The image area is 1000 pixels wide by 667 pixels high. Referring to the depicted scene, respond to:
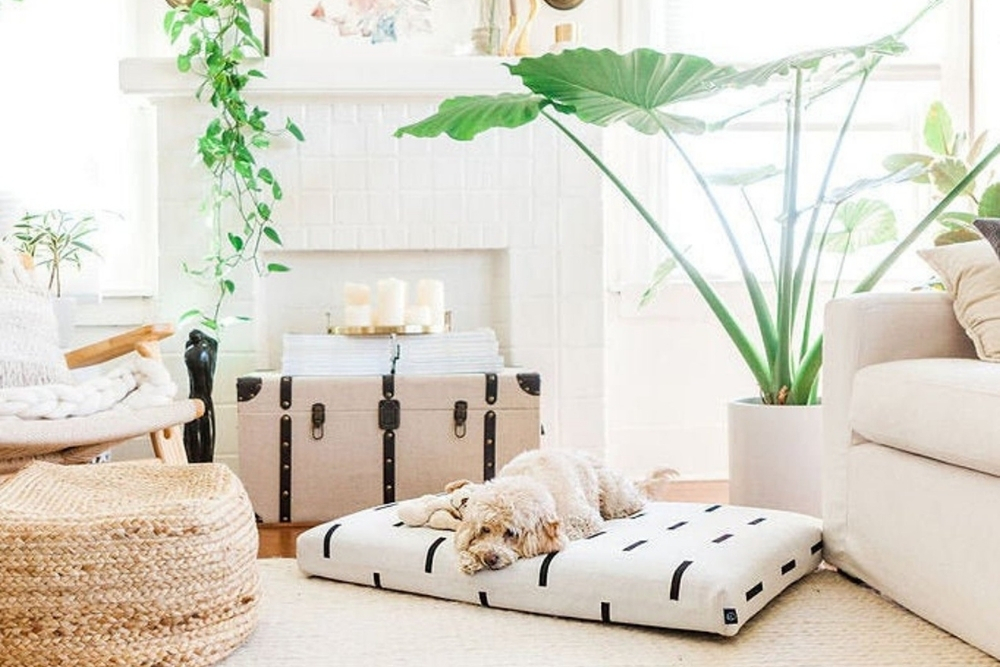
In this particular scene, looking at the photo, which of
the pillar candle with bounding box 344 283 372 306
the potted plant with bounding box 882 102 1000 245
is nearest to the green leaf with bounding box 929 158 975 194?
the potted plant with bounding box 882 102 1000 245

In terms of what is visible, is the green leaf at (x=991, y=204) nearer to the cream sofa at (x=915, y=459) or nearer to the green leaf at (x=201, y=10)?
the cream sofa at (x=915, y=459)

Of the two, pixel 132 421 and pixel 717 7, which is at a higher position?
pixel 717 7

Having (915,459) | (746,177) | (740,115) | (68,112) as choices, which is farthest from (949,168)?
(68,112)

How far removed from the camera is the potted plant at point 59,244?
3.12m

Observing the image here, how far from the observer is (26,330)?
2564mm

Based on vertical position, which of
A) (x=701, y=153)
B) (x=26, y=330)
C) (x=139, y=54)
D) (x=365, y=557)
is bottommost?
(x=365, y=557)

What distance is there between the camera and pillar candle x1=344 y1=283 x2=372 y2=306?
10.7 ft

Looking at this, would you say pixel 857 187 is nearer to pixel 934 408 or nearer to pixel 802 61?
pixel 802 61

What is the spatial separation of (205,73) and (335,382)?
106cm

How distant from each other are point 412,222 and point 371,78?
462mm

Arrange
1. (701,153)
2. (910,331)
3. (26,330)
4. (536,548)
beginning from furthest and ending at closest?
1. (701,153)
2. (26,330)
3. (910,331)
4. (536,548)

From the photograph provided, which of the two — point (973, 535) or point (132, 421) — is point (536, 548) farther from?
point (132, 421)

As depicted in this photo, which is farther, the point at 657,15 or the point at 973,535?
the point at 657,15

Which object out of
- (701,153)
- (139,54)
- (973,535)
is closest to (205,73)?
(139,54)
